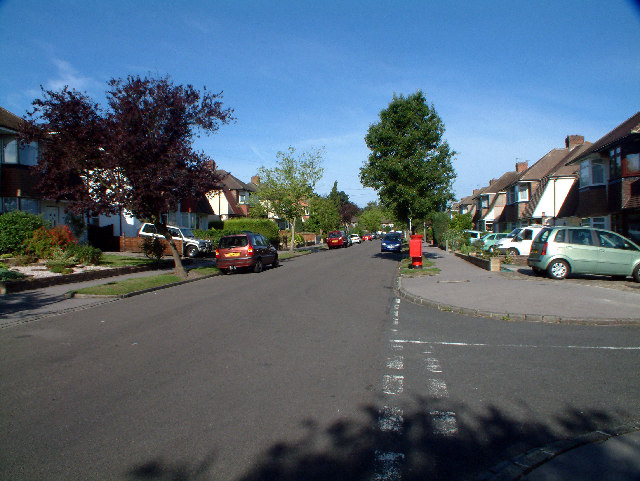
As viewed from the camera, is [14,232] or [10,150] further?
[10,150]

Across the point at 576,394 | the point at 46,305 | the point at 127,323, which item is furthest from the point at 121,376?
the point at 46,305

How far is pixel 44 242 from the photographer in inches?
719

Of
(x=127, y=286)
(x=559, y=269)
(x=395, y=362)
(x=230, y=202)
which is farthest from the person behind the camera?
(x=230, y=202)

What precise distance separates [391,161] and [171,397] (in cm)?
2029

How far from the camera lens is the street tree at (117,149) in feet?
51.3

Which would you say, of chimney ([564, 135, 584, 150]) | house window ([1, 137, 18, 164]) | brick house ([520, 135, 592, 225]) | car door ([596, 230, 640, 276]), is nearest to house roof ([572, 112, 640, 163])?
brick house ([520, 135, 592, 225])

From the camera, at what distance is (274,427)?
4281 mm

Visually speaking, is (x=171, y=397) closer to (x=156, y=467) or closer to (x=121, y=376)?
(x=121, y=376)

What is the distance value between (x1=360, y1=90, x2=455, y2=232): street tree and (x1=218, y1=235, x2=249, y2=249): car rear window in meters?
8.33

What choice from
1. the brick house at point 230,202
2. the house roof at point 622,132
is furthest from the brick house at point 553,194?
the brick house at point 230,202

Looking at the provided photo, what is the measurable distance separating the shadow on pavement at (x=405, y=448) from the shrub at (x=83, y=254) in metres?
16.8

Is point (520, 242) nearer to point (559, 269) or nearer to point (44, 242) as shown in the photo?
point (559, 269)

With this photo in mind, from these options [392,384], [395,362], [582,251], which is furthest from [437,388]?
[582,251]

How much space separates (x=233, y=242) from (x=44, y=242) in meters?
7.36
